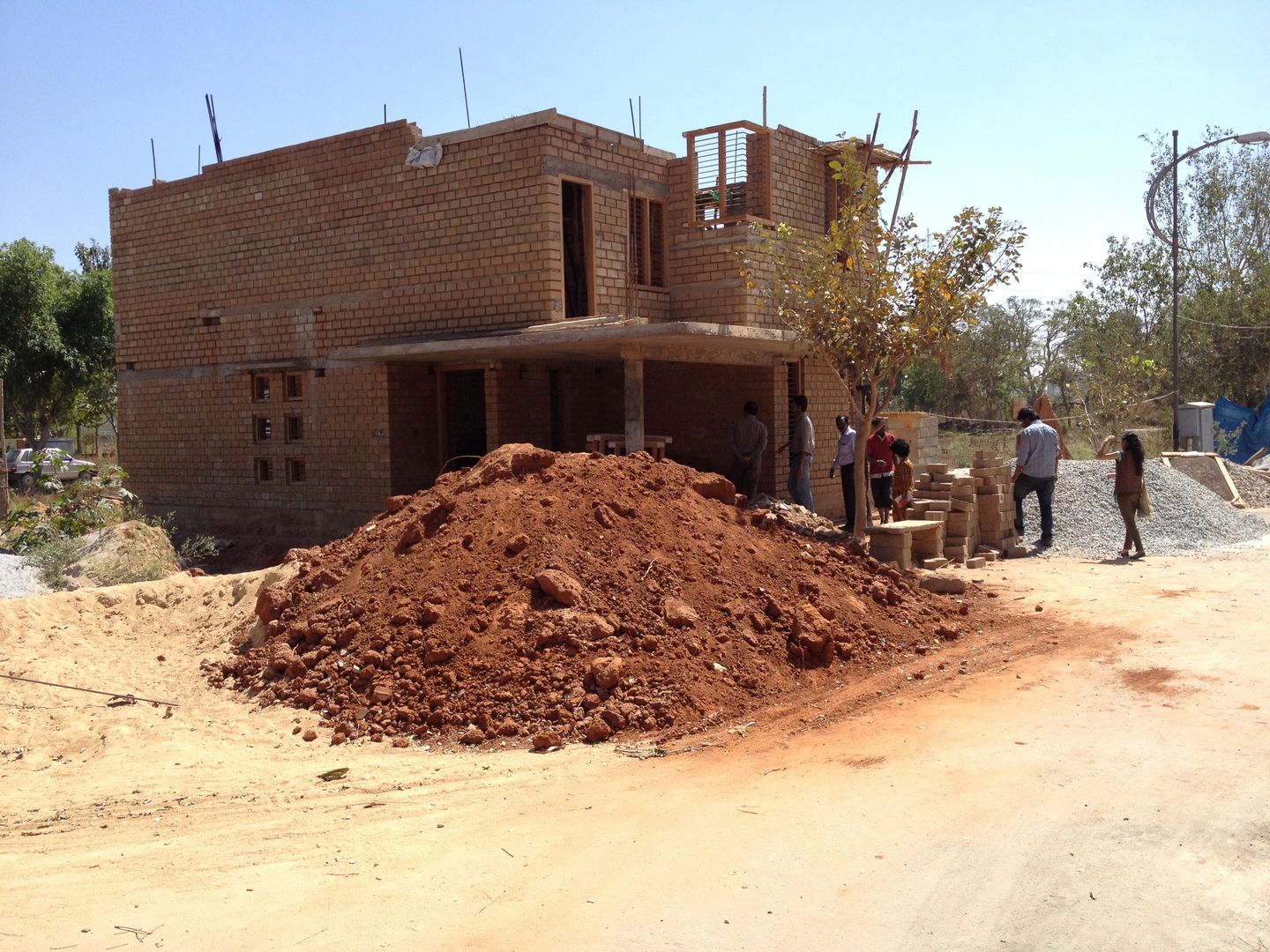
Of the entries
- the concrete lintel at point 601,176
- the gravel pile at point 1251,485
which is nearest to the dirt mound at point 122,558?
the concrete lintel at point 601,176

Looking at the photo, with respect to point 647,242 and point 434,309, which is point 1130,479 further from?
point 434,309

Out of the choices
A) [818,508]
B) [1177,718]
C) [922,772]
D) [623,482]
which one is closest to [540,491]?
[623,482]

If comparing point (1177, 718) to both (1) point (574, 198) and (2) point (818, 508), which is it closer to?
(2) point (818, 508)

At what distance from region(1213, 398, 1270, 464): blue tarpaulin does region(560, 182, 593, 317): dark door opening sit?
59.1 ft

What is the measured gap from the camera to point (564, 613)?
6973 millimetres

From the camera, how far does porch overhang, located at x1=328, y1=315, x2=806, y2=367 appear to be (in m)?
11.4

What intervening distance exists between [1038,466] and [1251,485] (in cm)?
901

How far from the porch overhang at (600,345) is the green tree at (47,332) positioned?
15.2 m

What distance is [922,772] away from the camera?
5324 mm

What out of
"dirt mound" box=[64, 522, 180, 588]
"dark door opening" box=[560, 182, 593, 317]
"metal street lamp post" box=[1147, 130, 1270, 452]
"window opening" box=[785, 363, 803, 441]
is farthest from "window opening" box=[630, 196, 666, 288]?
"metal street lamp post" box=[1147, 130, 1270, 452]

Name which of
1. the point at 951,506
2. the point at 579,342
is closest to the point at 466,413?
the point at 579,342

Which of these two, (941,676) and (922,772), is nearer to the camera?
(922,772)

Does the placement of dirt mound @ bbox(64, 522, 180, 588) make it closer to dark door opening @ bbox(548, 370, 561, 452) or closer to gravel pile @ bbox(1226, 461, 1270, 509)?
dark door opening @ bbox(548, 370, 561, 452)

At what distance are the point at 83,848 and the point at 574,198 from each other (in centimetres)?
1125
